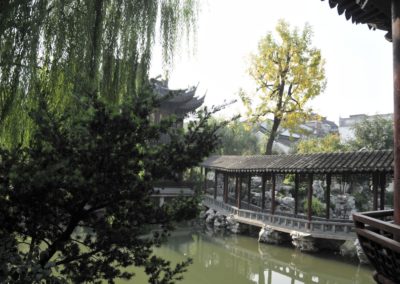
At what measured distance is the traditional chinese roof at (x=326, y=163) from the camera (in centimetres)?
895

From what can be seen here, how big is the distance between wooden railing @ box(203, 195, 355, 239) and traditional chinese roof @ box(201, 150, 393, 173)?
4.83 feet

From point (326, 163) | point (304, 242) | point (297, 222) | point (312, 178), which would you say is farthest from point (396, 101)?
point (297, 222)

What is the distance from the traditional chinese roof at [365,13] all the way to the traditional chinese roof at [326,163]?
563 centimetres

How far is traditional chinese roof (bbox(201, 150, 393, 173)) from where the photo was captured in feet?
29.3

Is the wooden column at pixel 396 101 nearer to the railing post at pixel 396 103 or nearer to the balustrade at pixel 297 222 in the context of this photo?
the railing post at pixel 396 103

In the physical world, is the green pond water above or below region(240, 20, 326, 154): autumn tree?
below

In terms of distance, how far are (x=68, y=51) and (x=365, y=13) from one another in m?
2.80

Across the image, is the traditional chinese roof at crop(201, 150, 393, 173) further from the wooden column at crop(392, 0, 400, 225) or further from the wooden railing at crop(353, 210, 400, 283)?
the wooden railing at crop(353, 210, 400, 283)

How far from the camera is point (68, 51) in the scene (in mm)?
3400

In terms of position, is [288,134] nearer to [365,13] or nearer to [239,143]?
[239,143]

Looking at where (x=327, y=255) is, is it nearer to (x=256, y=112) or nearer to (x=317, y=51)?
(x=256, y=112)

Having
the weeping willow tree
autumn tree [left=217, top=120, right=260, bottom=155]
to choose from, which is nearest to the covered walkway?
the weeping willow tree

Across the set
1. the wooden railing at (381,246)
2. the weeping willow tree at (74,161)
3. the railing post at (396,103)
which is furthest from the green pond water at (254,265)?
the railing post at (396,103)

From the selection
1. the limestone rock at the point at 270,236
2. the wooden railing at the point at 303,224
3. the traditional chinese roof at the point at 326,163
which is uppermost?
the traditional chinese roof at the point at 326,163
